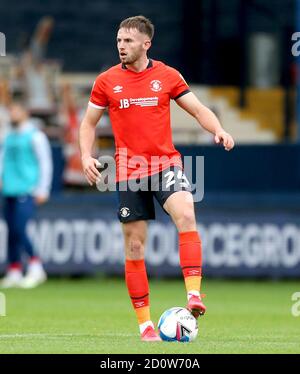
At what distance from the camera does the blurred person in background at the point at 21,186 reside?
15.9 metres

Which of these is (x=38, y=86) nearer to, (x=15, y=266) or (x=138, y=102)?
(x=15, y=266)

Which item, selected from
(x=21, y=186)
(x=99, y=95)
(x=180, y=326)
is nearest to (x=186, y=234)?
(x=180, y=326)

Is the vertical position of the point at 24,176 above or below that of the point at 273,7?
below

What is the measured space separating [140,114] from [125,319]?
9.41 feet

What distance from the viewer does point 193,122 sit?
21547mm

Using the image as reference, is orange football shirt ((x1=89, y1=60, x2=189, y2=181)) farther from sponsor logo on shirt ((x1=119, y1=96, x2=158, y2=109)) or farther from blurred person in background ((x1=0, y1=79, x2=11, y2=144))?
blurred person in background ((x1=0, y1=79, x2=11, y2=144))

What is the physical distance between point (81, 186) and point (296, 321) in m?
7.87

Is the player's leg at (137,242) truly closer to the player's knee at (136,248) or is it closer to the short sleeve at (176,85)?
the player's knee at (136,248)

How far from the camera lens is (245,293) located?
612 inches

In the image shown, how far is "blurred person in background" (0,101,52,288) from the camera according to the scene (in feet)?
52.3

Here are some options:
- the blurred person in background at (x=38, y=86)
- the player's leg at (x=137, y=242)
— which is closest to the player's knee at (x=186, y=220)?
the player's leg at (x=137, y=242)
